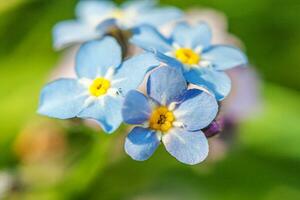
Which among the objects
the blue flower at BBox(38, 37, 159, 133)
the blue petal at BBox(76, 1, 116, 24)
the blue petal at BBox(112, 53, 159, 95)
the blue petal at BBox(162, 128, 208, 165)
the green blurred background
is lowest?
the green blurred background

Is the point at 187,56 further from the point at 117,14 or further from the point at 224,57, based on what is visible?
the point at 117,14

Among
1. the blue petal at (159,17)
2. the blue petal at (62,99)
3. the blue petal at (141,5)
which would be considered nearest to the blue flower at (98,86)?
the blue petal at (62,99)

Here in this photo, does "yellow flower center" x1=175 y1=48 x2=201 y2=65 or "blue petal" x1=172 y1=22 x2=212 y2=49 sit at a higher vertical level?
"yellow flower center" x1=175 y1=48 x2=201 y2=65

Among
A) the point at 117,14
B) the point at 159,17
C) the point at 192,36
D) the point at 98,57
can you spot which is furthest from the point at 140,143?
the point at 117,14

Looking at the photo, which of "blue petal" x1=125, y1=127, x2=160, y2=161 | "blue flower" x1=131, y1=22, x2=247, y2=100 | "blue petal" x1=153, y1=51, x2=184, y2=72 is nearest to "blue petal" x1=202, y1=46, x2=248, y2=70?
"blue flower" x1=131, y1=22, x2=247, y2=100

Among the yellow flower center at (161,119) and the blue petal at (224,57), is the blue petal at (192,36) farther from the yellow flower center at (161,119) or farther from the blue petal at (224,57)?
the yellow flower center at (161,119)

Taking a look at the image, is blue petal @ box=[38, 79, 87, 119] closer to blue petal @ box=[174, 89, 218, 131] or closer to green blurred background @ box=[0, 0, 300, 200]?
blue petal @ box=[174, 89, 218, 131]
